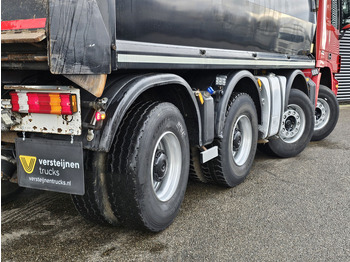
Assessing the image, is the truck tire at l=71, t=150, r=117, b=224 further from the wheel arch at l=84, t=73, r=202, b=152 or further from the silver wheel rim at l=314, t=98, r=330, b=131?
the silver wheel rim at l=314, t=98, r=330, b=131

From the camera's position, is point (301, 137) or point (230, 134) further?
point (301, 137)

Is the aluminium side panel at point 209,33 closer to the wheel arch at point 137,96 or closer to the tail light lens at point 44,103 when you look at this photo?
the wheel arch at point 137,96

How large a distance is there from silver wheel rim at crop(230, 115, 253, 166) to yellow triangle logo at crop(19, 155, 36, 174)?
2280 millimetres

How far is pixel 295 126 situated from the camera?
550 centimetres

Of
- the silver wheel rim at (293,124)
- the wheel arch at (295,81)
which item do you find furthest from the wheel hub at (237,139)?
the silver wheel rim at (293,124)

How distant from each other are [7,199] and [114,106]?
1.89 m

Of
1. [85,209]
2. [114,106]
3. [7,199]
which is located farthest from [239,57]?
[7,199]

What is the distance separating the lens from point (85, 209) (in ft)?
8.87

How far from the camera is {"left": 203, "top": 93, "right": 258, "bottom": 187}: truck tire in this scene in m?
3.68

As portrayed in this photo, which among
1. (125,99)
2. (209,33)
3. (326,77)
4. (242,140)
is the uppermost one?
(209,33)

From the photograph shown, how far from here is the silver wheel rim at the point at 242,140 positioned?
408cm

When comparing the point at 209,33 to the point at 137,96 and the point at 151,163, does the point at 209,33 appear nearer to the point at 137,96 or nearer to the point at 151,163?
the point at 137,96

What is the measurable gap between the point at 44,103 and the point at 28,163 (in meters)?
0.45

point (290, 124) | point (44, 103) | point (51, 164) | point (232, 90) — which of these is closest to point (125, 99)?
point (44, 103)
